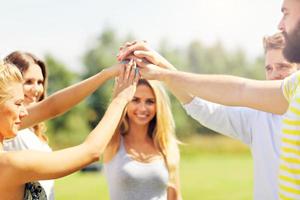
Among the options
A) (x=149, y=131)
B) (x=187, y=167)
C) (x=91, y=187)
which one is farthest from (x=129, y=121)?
(x=187, y=167)

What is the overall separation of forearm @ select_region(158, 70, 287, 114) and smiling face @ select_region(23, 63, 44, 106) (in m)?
1.45

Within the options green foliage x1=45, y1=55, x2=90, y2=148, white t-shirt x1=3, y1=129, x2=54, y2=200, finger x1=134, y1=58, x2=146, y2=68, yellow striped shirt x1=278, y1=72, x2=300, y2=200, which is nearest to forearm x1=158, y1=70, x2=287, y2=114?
yellow striped shirt x1=278, y1=72, x2=300, y2=200

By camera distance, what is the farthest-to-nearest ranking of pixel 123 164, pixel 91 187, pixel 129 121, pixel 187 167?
pixel 187 167 < pixel 91 187 < pixel 129 121 < pixel 123 164

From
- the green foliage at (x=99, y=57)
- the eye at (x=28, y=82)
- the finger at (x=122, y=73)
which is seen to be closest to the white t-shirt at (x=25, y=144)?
the eye at (x=28, y=82)

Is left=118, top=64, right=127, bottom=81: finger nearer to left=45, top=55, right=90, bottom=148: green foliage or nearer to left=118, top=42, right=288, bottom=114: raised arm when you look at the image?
left=118, top=42, right=288, bottom=114: raised arm

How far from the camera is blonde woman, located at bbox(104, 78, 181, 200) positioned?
4012 millimetres

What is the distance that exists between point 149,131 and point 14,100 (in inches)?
76.8

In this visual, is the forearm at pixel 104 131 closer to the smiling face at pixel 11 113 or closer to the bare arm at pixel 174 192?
the smiling face at pixel 11 113

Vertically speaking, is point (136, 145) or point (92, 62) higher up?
point (136, 145)

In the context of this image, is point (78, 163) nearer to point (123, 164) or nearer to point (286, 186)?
point (286, 186)

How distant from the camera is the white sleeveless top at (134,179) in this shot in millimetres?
3994

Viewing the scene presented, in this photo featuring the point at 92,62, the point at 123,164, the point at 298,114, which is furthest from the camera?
the point at 92,62

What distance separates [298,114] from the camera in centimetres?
216

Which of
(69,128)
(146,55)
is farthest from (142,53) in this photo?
(69,128)
